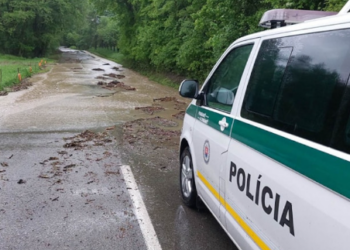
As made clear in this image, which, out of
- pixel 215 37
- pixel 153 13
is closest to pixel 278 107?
pixel 215 37

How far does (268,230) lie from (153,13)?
22247 mm

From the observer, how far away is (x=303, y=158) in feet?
6.46

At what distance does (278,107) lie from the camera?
2439 mm

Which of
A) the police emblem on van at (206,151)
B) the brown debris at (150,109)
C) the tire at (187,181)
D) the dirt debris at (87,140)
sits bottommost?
the brown debris at (150,109)

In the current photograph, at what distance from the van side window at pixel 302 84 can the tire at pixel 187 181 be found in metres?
1.71

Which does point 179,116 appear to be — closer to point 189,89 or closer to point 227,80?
point 189,89

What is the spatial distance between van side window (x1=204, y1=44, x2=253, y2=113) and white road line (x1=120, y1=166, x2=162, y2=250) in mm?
1549

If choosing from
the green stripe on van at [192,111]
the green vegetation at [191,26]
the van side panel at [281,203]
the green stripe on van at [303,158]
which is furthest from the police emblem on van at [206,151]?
the green vegetation at [191,26]

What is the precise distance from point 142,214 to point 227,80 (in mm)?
1998

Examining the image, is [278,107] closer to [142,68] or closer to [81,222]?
[81,222]

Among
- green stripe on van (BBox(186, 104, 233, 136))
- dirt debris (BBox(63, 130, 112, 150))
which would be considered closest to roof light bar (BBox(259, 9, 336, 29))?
green stripe on van (BBox(186, 104, 233, 136))

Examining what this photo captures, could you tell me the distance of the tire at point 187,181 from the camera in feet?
14.4

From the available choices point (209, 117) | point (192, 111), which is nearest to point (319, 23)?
point (209, 117)

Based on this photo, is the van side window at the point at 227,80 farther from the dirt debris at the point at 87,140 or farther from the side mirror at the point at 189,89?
the dirt debris at the point at 87,140
